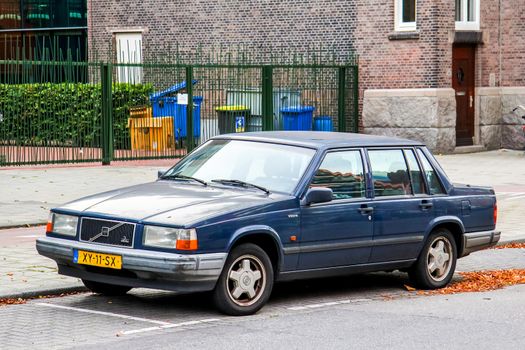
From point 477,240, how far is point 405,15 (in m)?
18.4

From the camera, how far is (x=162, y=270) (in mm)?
8695

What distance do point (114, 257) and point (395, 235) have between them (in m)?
2.70

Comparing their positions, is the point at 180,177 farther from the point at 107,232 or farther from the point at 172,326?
the point at 172,326

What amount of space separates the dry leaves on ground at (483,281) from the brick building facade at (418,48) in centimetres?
1659

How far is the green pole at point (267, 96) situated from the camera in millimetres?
27531

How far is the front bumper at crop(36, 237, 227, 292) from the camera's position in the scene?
8.70 meters

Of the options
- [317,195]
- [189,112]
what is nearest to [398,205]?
[317,195]

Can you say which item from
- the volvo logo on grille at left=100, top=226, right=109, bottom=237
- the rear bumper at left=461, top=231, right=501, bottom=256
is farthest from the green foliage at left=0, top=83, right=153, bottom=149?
the volvo logo on grille at left=100, top=226, right=109, bottom=237

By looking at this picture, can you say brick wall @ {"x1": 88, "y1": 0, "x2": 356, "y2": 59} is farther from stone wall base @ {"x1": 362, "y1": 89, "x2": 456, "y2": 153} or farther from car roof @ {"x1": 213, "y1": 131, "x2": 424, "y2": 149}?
car roof @ {"x1": 213, "y1": 131, "x2": 424, "y2": 149}

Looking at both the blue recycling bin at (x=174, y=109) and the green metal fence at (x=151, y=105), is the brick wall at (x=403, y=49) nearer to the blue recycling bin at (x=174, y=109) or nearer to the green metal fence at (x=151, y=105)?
the green metal fence at (x=151, y=105)

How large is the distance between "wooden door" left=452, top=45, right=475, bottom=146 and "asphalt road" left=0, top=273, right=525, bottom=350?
1905cm

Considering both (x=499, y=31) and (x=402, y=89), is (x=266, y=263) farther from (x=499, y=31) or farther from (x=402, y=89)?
(x=499, y=31)

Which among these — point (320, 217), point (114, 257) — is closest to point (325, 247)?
point (320, 217)

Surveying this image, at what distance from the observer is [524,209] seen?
59.3 feet
